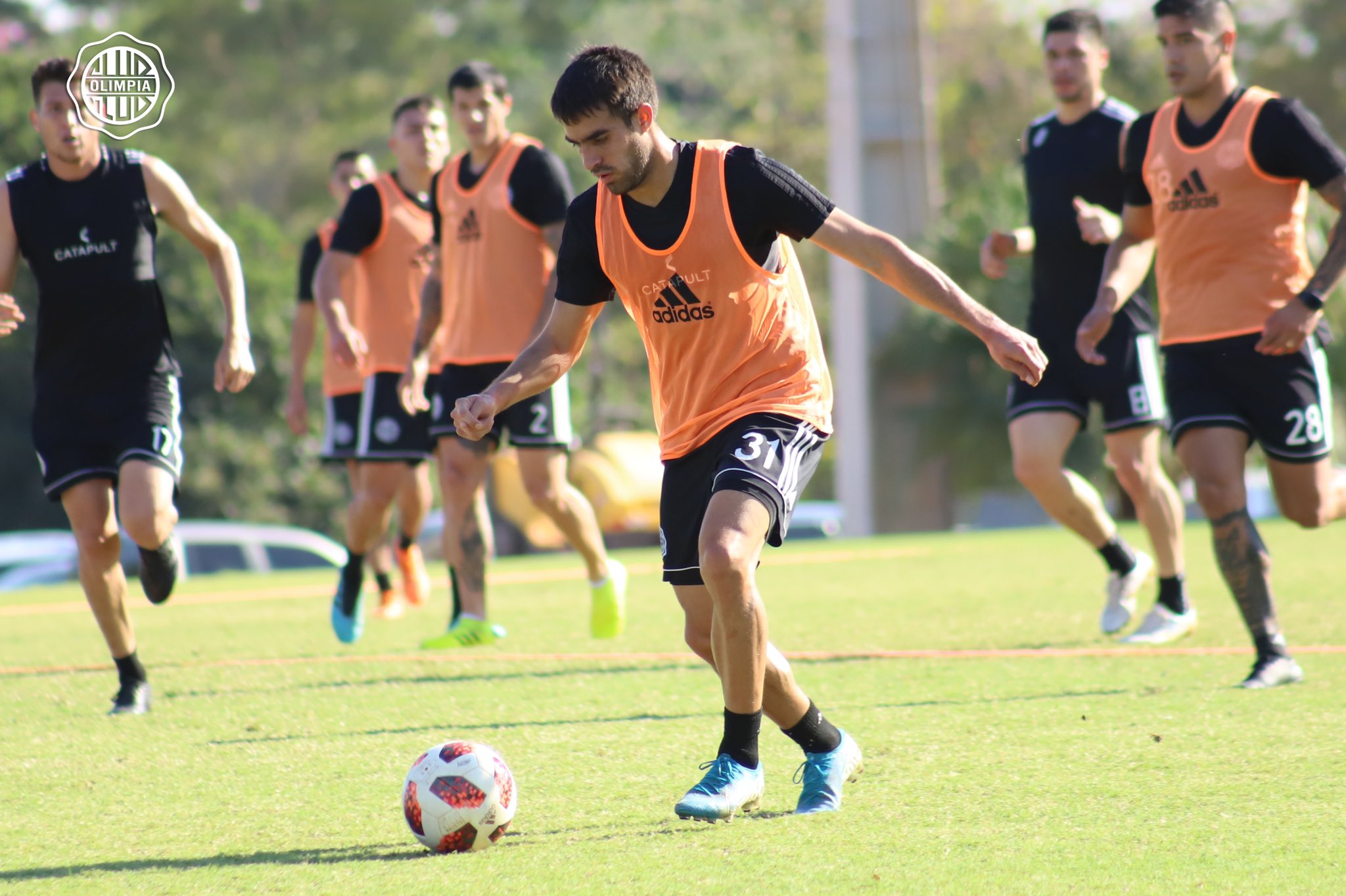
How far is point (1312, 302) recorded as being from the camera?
19.3ft

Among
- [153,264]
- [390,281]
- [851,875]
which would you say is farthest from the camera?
[390,281]

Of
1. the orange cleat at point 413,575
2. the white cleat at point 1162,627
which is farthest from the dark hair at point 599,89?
the orange cleat at point 413,575

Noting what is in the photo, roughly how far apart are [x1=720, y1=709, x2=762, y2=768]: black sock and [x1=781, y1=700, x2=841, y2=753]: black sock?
0.59 feet

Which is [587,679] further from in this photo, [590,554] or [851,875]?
[851,875]

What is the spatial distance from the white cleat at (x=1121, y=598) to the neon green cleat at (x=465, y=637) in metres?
2.95

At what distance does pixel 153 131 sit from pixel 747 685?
3325 cm

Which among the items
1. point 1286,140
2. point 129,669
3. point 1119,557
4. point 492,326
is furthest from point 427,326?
point 1286,140

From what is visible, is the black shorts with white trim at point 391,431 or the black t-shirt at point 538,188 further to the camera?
the black shorts with white trim at point 391,431

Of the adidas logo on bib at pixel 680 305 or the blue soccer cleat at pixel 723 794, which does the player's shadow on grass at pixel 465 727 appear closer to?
the blue soccer cleat at pixel 723 794

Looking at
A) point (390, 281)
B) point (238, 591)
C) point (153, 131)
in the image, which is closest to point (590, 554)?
point (390, 281)

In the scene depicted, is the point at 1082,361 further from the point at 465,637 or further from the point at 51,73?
the point at 51,73

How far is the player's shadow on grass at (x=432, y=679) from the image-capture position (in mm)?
6883

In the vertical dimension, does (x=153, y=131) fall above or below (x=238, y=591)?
above

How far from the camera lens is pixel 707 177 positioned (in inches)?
175
